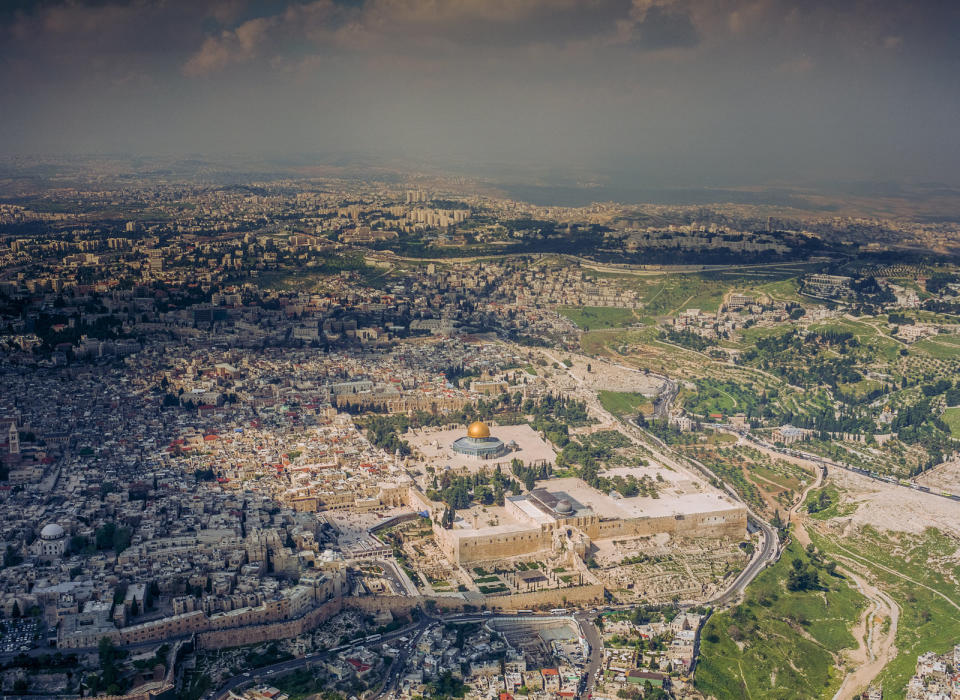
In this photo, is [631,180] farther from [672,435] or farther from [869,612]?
[869,612]

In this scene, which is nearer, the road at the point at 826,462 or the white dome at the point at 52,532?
the white dome at the point at 52,532

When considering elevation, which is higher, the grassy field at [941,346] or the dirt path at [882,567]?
the grassy field at [941,346]

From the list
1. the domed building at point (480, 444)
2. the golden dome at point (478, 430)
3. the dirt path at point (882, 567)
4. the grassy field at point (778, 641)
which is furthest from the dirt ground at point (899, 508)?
the golden dome at point (478, 430)

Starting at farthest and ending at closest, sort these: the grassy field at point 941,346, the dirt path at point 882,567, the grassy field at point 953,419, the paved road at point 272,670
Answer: the grassy field at point 941,346, the grassy field at point 953,419, the dirt path at point 882,567, the paved road at point 272,670

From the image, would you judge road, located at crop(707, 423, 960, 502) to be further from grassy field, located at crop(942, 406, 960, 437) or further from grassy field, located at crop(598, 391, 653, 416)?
grassy field, located at crop(942, 406, 960, 437)

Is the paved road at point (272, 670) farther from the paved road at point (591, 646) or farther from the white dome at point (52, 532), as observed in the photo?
the white dome at point (52, 532)

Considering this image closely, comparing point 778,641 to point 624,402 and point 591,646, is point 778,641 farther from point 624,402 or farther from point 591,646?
point 624,402

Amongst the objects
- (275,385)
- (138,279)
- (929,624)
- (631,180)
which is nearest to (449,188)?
(631,180)
